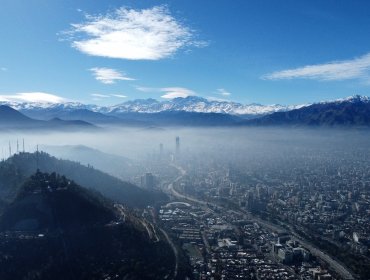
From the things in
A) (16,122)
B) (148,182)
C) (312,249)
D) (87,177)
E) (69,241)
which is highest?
(16,122)

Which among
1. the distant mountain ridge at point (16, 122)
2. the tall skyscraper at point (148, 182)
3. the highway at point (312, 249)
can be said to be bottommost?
the highway at point (312, 249)

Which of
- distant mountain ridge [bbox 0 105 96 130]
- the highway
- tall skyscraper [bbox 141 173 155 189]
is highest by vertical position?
distant mountain ridge [bbox 0 105 96 130]

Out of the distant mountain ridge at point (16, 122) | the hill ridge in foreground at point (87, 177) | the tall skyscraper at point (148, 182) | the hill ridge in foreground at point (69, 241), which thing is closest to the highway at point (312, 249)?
the hill ridge in foreground at point (87, 177)

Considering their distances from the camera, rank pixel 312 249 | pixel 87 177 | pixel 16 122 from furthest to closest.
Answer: pixel 16 122 → pixel 87 177 → pixel 312 249

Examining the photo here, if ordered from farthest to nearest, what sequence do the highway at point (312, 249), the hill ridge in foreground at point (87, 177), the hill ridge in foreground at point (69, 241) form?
the hill ridge in foreground at point (87, 177) < the highway at point (312, 249) < the hill ridge in foreground at point (69, 241)

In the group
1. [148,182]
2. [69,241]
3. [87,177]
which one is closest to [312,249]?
[69,241]

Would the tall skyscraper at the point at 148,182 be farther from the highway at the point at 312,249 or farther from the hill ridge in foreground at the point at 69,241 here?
the hill ridge in foreground at the point at 69,241

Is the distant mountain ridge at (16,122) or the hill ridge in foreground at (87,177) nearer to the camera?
the hill ridge in foreground at (87,177)

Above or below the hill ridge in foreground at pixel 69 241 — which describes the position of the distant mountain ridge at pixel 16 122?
above

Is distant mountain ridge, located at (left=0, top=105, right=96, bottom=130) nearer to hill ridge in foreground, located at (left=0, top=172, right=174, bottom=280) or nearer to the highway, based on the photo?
the highway

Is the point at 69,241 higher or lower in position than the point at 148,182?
higher

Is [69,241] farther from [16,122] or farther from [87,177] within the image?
[16,122]

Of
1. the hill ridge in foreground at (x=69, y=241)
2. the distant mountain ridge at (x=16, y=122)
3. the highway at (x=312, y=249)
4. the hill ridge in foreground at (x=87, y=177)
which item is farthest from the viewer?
the distant mountain ridge at (x=16, y=122)

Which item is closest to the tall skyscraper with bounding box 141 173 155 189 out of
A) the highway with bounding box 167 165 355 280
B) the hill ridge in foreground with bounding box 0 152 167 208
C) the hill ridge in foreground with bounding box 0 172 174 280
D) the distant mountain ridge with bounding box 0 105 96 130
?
the hill ridge in foreground with bounding box 0 152 167 208
